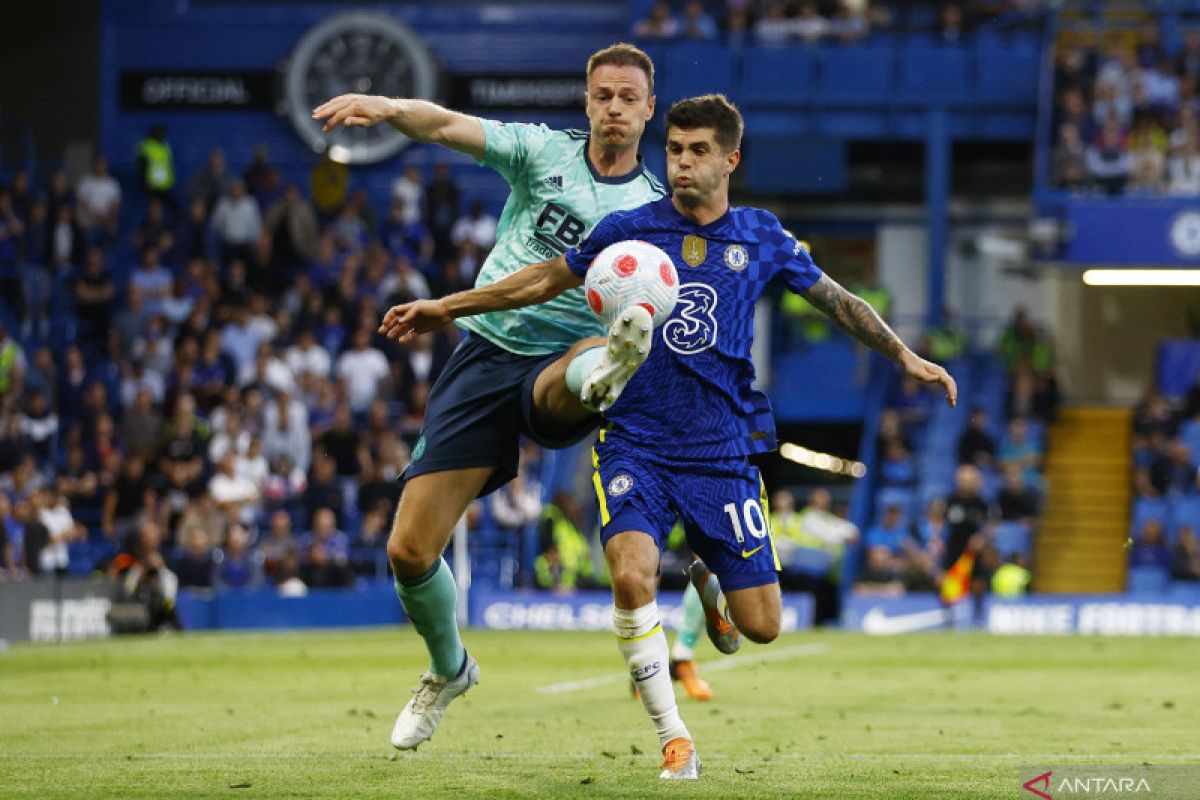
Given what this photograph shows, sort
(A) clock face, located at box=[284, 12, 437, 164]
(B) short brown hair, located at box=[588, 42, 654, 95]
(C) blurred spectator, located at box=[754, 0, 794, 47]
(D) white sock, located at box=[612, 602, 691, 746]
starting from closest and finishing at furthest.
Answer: (D) white sock, located at box=[612, 602, 691, 746]
(B) short brown hair, located at box=[588, 42, 654, 95]
(C) blurred spectator, located at box=[754, 0, 794, 47]
(A) clock face, located at box=[284, 12, 437, 164]

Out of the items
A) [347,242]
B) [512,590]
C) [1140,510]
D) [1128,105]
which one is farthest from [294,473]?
[1128,105]

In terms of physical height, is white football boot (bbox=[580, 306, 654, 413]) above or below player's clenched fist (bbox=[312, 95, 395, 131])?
below

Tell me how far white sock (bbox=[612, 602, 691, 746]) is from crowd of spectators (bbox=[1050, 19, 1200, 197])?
21796 millimetres

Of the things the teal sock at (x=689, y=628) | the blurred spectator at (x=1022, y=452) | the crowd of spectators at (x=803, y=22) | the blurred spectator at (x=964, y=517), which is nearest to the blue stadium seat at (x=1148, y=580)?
the blurred spectator at (x=964, y=517)

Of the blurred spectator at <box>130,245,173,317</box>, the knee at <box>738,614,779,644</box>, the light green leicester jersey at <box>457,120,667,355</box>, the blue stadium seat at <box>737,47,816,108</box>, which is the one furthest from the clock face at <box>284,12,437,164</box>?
the knee at <box>738,614,779,644</box>

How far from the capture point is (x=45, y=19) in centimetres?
3288

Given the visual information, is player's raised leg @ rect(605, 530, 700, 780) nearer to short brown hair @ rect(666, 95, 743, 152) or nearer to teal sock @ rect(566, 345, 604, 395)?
teal sock @ rect(566, 345, 604, 395)

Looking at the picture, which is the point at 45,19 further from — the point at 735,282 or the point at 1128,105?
the point at 735,282

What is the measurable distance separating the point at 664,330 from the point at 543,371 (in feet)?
2.44

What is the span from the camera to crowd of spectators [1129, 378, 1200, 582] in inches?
945

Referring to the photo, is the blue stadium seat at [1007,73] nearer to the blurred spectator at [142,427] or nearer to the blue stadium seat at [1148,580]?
the blue stadium seat at [1148,580]

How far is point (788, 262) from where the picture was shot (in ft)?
25.9

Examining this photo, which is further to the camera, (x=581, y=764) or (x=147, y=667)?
(x=147, y=667)

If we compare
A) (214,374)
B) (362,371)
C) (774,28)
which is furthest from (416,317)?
(774,28)
